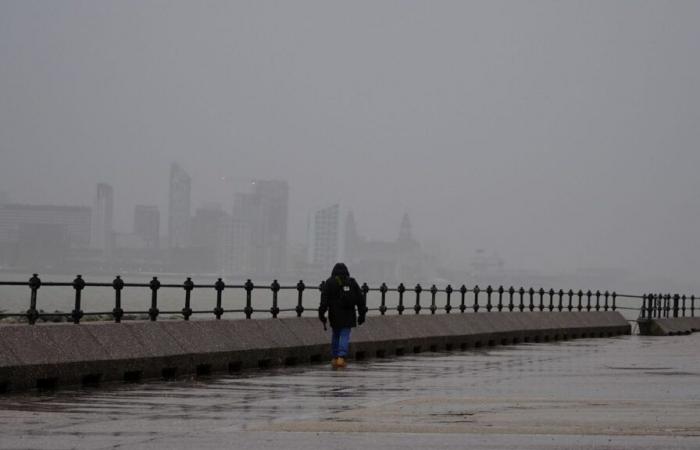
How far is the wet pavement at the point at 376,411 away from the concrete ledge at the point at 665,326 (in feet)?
100

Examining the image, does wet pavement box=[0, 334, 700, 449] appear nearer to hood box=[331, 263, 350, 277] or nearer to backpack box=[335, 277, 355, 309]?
backpack box=[335, 277, 355, 309]

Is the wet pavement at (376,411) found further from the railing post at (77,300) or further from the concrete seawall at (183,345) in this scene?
the railing post at (77,300)

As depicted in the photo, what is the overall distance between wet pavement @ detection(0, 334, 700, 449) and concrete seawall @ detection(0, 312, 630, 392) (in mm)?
664

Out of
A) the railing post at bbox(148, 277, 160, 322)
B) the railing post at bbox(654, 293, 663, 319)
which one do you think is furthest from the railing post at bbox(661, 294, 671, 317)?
the railing post at bbox(148, 277, 160, 322)

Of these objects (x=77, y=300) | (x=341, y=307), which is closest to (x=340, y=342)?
(x=341, y=307)

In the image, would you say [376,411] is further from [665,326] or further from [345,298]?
[665,326]

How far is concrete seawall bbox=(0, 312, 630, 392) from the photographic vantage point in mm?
20609

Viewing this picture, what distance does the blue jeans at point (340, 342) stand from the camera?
93.4ft

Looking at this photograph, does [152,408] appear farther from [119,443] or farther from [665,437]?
[665,437]

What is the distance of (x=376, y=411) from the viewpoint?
57.1 feet

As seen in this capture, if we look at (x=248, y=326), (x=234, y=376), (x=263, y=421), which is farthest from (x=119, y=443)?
(x=248, y=326)

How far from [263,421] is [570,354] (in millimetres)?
20973

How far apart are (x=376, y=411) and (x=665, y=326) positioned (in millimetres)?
43543

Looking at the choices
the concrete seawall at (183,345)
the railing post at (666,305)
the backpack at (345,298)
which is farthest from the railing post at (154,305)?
the railing post at (666,305)
